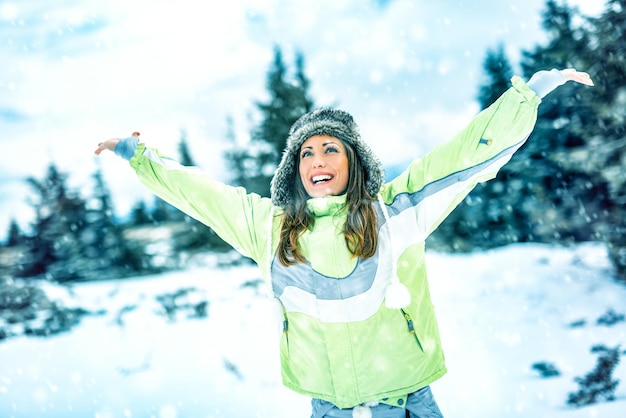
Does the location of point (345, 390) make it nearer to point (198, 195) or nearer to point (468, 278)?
point (198, 195)

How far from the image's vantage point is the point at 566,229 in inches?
266

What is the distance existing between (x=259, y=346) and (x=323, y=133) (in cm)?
467

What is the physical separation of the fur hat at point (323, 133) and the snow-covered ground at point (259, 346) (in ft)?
10.5

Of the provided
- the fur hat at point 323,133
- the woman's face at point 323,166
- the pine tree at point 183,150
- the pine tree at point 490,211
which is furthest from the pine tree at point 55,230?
the woman's face at point 323,166

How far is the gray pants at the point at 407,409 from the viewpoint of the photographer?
1.94 metres

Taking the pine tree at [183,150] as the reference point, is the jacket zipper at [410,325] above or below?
below

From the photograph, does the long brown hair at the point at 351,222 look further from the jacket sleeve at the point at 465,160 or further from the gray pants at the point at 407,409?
the gray pants at the point at 407,409

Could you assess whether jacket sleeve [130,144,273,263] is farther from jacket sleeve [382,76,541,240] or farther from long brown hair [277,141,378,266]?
jacket sleeve [382,76,541,240]

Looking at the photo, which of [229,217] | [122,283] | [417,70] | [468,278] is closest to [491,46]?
[417,70]

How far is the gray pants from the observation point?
76.5 inches

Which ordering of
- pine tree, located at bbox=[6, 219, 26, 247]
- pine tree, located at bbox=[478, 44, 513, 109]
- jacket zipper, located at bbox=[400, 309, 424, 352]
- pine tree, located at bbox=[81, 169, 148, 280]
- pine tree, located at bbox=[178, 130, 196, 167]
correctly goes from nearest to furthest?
1. jacket zipper, located at bbox=[400, 309, 424, 352]
2. pine tree, located at bbox=[478, 44, 513, 109]
3. pine tree, located at bbox=[6, 219, 26, 247]
4. pine tree, located at bbox=[81, 169, 148, 280]
5. pine tree, located at bbox=[178, 130, 196, 167]

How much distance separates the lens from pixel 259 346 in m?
6.34

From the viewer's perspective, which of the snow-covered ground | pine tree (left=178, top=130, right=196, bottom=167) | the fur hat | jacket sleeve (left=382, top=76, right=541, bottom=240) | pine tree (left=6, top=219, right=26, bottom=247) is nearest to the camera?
jacket sleeve (left=382, top=76, right=541, bottom=240)

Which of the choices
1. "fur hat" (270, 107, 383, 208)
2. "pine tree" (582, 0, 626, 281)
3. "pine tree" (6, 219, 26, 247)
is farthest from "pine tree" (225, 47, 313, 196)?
"fur hat" (270, 107, 383, 208)
